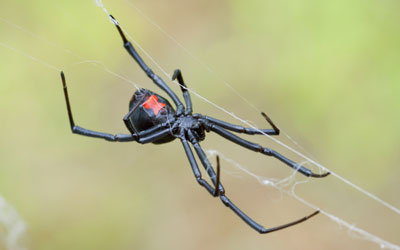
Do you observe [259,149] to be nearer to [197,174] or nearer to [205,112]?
[197,174]

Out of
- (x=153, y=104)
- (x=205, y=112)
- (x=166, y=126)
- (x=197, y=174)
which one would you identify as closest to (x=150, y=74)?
(x=153, y=104)

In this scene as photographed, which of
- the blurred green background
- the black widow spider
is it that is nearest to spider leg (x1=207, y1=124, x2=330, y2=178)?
the black widow spider

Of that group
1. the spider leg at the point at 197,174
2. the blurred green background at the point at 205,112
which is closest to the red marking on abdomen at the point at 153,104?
the spider leg at the point at 197,174

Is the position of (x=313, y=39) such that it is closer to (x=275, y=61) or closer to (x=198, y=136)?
(x=275, y=61)

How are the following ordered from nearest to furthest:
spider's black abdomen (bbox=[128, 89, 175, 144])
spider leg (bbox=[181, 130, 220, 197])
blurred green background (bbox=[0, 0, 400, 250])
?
spider leg (bbox=[181, 130, 220, 197]) → spider's black abdomen (bbox=[128, 89, 175, 144]) → blurred green background (bbox=[0, 0, 400, 250])

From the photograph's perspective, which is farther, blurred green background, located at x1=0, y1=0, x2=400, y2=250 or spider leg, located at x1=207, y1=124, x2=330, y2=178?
blurred green background, located at x1=0, y1=0, x2=400, y2=250

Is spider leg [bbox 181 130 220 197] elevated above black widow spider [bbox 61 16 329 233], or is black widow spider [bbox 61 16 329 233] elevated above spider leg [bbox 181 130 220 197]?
black widow spider [bbox 61 16 329 233]

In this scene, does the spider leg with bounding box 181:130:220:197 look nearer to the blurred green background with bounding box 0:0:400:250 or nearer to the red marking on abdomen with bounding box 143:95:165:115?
the red marking on abdomen with bounding box 143:95:165:115

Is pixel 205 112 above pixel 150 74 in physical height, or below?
below
